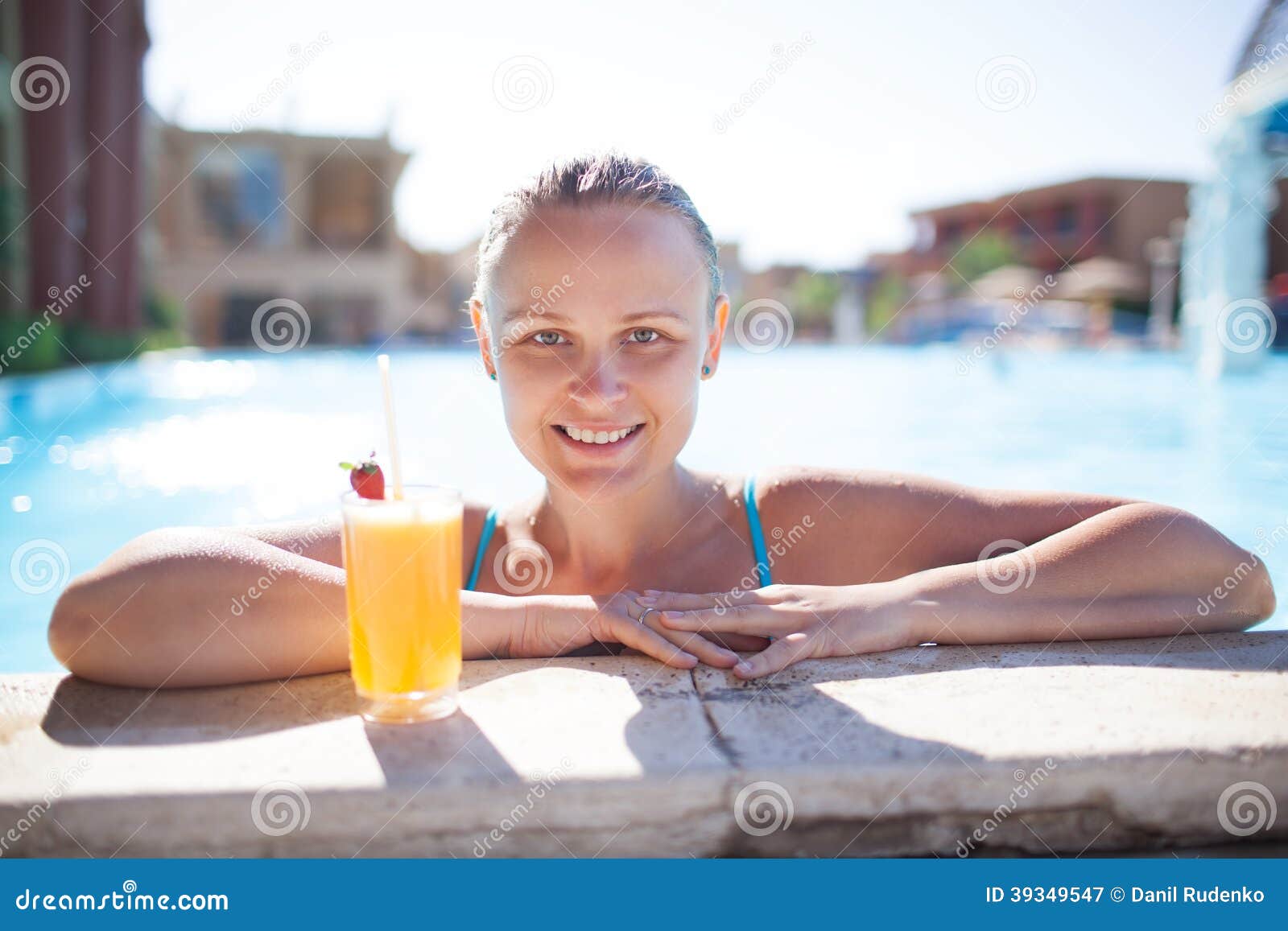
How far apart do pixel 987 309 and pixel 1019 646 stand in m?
30.3

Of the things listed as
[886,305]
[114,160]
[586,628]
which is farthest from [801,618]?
[886,305]

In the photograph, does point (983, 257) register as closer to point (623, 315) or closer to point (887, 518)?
point (887, 518)

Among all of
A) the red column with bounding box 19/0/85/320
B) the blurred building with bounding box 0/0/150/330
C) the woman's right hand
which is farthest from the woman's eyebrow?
the red column with bounding box 19/0/85/320

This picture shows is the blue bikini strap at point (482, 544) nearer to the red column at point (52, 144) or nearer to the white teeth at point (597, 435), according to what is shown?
the white teeth at point (597, 435)

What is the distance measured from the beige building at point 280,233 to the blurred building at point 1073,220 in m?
22.2

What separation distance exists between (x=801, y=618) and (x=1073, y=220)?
1483 inches

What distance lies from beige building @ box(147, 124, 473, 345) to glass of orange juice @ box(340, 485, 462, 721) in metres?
26.9

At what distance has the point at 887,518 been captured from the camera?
229cm

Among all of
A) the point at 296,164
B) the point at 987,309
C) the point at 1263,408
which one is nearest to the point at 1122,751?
the point at 1263,408

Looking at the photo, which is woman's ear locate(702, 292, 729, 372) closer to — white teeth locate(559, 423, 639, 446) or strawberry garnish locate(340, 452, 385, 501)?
white teeth locate(559, 423, 639, 446)

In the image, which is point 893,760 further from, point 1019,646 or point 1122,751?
point 1019,646

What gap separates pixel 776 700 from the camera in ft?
4.80
